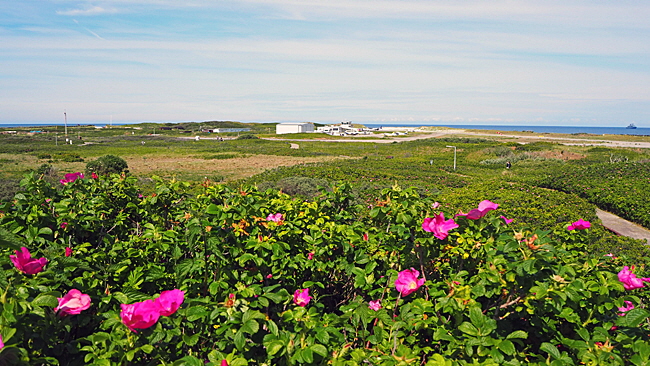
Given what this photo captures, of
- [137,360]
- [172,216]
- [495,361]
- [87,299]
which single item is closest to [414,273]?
[495,361]

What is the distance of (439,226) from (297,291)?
2.78 ft

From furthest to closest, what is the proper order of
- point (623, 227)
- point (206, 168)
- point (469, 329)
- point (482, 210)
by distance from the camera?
point (206, 168) → point (623, 227) → point (482, 210) → point (469, 329)

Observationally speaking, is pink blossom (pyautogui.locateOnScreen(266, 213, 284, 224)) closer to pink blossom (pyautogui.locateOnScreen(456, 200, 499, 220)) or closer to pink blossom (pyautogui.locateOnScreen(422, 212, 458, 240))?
pink blossom (pyautogui.locateOnScreen(422, 212, 458, 240))

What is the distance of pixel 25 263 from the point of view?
1737 mm

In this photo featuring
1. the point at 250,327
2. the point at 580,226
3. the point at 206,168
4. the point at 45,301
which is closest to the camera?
the point at 45,301

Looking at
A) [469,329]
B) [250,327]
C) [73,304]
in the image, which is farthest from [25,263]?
[469,329]

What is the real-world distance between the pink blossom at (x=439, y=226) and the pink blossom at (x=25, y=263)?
1.85m

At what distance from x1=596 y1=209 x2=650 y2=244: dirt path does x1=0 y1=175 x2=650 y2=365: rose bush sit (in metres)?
7.10

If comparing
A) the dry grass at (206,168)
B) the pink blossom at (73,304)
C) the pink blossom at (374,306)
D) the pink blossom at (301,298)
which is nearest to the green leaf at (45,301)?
the pink blossom at (73,304)

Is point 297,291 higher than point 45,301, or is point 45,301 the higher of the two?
point 45,301

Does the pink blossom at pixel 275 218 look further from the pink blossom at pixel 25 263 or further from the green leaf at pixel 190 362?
the pink blossom at pixel 25 263

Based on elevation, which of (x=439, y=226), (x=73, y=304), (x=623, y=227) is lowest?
(x=623, y=227)

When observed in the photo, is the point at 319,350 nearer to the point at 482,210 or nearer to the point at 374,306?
the point at 374,306

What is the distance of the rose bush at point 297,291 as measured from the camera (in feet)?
5.27
